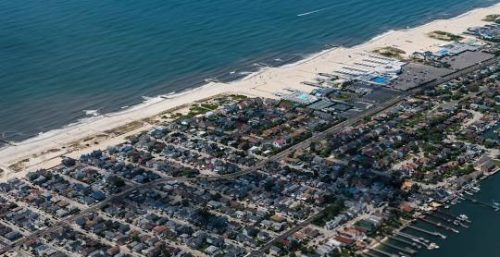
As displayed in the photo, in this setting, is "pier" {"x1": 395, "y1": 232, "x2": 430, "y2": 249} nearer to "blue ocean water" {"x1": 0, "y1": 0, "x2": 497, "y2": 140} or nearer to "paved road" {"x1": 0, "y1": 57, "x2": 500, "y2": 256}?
"paved road" {"x1": 0, "y1": 57, "x2": 500, "y2": 256}

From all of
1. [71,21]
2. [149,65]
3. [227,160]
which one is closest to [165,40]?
[149,65]

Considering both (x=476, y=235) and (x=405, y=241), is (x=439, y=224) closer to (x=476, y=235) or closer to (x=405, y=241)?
(x=476, y=235)

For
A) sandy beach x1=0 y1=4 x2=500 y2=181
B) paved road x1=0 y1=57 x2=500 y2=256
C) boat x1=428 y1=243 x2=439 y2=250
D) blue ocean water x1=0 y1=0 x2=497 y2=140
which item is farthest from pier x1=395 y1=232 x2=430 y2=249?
blue ocean water x1=0 y1=0 x2=497 y2=140

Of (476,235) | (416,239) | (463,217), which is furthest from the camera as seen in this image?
(463,217)

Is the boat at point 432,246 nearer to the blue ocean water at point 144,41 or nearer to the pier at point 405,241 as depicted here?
the pier at point 405,241

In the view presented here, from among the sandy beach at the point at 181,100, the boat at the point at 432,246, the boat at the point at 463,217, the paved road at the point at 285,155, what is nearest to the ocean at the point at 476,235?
the boat at the point at 432,246

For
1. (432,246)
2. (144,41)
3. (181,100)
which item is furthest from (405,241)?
(144,41)

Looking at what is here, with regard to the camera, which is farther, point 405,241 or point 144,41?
point 144,41
